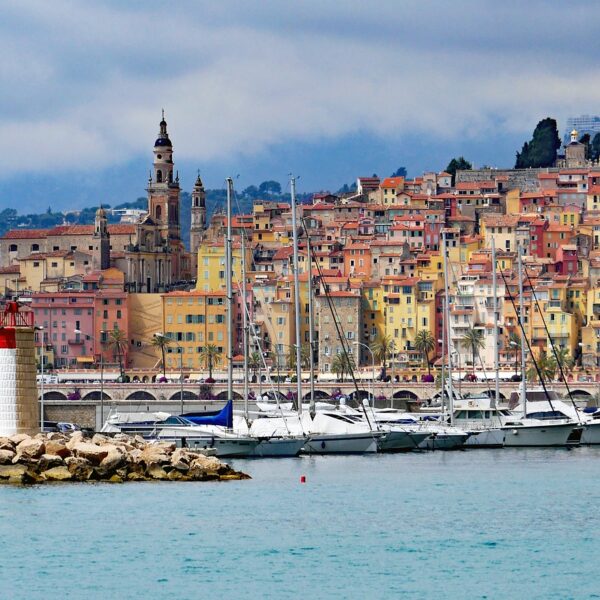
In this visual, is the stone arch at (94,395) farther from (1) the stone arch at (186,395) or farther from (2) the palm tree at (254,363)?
(2) the palm tree at (254,363)

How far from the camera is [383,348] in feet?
384

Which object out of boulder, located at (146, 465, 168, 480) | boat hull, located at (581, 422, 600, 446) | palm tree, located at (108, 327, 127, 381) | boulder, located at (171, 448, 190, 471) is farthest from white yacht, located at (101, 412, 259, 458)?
palm tree, located at (108, 327, 127, 381)

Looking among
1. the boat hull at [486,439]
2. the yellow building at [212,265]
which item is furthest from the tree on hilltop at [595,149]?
the boat hull at [486,439]

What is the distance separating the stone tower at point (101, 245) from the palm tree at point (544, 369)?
1466 inches

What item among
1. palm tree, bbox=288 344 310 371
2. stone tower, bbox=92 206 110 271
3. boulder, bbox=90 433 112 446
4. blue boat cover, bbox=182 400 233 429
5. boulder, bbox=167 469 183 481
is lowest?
boulder, bbox=167 469 183 481

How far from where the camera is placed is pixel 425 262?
12738 centimetres

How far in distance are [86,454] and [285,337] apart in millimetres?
70259

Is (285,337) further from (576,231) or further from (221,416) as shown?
(221,416)

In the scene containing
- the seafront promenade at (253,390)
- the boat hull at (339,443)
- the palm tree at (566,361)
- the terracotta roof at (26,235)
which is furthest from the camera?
the terracotta roof at (26,235)

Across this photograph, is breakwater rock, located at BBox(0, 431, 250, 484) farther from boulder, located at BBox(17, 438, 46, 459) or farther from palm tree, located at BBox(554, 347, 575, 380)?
palm tree, located at BBox(554, 347, 575, 380)

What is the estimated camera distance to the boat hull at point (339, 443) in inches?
2333

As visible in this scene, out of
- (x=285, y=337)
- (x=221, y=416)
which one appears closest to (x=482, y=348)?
(x=285, y=337)

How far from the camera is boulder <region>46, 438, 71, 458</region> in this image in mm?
48406

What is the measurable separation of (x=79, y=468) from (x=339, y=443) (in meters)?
12.7
